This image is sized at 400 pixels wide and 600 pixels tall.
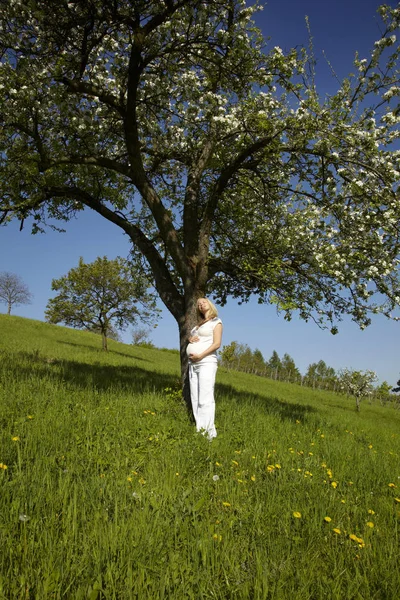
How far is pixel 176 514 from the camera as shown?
346 centimetres

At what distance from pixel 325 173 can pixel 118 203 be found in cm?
660

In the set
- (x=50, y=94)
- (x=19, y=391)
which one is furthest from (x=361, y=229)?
(x=19, y=391)

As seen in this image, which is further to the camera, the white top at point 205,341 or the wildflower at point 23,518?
the white top at point 205,341

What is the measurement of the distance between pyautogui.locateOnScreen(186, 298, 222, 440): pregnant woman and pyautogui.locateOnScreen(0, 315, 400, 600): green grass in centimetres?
45

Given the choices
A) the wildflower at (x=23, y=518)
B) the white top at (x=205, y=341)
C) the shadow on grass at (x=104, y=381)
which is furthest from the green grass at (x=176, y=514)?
the shadow on grass at (x=104, y=381)

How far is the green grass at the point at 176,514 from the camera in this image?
2.67 metres

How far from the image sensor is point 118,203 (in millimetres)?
12383

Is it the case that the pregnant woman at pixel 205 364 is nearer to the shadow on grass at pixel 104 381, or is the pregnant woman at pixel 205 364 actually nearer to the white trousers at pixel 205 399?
the white trousers at pixel 205 399

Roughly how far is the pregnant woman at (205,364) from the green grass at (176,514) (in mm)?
448

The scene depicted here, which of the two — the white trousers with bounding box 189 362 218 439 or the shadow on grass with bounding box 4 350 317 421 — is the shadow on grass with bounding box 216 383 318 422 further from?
the white trousers with bounding box 189 362 218 439

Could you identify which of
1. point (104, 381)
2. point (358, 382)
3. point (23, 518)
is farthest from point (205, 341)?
point (358, 382)

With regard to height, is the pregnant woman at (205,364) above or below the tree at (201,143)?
below

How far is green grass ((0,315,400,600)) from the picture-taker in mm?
2670

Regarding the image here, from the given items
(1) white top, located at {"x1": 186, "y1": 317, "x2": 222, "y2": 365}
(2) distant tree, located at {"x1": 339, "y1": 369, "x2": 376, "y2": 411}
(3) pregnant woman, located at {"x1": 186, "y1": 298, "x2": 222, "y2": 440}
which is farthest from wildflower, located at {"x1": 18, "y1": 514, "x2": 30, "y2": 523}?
(2) distant tree, located at {"x1": 339, "y1": 369, "x2": 376, "y2": 411}
